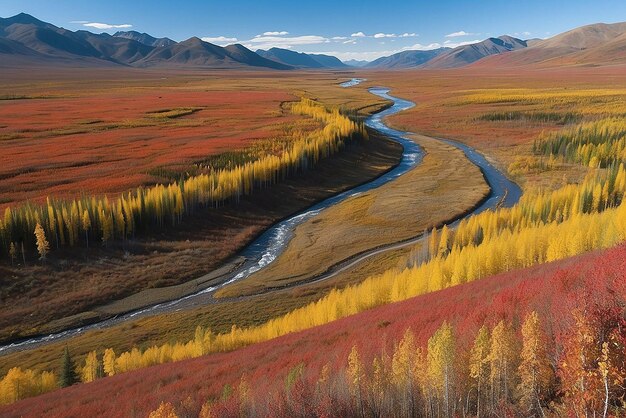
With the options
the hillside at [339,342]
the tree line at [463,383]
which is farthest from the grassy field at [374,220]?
the tree line at [463,383]

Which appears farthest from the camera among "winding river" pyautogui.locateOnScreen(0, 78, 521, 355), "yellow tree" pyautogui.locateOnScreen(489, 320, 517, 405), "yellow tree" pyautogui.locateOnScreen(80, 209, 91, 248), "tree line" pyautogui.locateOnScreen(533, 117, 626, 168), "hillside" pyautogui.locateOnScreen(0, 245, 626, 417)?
"tree line" pyautogui.locateOnScreen(533, 117, 626, 168)

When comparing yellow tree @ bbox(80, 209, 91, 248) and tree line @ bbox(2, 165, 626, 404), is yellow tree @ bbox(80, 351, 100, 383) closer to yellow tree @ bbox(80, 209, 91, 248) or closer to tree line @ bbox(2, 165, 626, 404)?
Result: tree line @ bbox(2, 165, 626, 404)

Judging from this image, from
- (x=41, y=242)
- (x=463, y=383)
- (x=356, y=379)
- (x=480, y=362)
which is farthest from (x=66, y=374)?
(x=480, y=362)

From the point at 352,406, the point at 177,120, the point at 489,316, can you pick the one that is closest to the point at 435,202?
the point at 489,316

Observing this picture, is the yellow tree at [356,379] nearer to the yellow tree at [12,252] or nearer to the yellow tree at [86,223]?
the yellow tree at [12,252]

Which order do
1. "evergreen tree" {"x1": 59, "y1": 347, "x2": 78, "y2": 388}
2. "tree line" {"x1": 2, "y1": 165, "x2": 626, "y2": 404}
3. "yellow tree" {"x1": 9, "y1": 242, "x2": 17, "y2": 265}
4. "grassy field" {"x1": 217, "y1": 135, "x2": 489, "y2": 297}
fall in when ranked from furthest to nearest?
"grassy field" {"x1": 217, "y1": 135, "x2": 489, "y2": 297}
"yellow tree" {"x1": 9, "y1": 242, "x2": 17, "y2": 265}
"tree line" {"x1": 2, "y1": 165, "x2": 626, "y2": 404}
"evergreen tree" {"x1": 59, "y1": 347, "x2": 78, "y2": 388}

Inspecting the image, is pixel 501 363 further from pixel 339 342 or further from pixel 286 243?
pixel 286 243

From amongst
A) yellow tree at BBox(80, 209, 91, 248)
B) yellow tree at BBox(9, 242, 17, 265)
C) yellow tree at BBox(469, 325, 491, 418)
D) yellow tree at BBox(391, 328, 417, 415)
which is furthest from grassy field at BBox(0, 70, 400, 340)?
yellow tree at BBox(469, 325, 491, 418)
